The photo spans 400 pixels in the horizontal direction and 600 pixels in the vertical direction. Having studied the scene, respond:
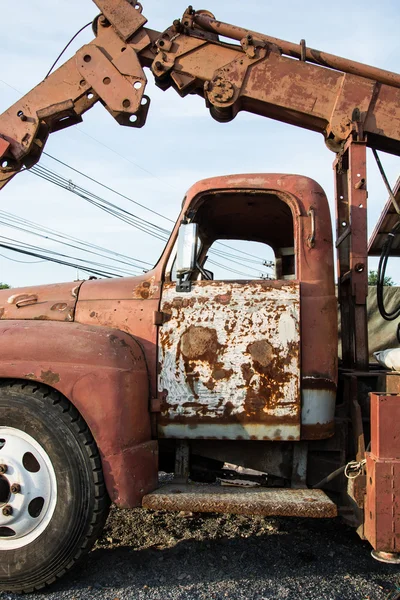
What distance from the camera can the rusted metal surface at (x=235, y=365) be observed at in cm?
339

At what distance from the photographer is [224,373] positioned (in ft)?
11.2

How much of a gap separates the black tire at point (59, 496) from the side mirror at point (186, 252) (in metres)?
1.09

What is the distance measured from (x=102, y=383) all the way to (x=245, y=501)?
106 cm

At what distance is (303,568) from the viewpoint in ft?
11.5

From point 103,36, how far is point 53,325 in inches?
101

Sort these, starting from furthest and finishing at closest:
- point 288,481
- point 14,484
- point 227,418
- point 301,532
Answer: point 301,532 < point 288,481 < point 227,418 < point 14,484

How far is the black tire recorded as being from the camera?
122 inches

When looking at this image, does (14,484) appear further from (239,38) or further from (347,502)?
(239,38)

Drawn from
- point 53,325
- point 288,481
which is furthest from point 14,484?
point 288,481

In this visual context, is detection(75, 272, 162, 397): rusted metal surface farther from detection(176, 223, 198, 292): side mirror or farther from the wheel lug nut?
the wheel lug nut

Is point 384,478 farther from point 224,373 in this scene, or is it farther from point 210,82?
point 210,82

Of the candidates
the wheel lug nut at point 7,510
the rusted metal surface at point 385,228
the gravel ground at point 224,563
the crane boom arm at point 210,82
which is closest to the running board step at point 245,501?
the gravel ground at point 224,563

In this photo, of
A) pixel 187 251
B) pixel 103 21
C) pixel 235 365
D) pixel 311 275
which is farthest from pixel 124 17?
pixel 235 365

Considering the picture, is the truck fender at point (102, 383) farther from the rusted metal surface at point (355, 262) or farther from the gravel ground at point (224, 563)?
the rusted metal surface at point (355, 262)
